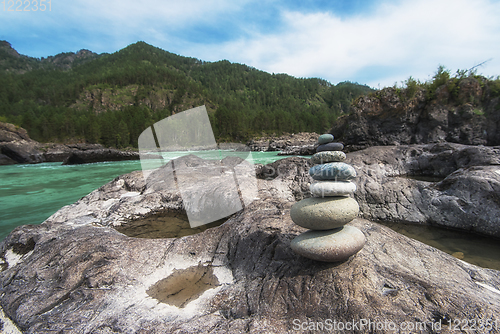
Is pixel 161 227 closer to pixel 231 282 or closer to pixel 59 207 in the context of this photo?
pixel 231 282

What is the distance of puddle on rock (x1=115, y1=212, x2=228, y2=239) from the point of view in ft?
21.7

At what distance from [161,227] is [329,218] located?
5.59 metres

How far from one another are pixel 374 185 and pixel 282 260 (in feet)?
20.5

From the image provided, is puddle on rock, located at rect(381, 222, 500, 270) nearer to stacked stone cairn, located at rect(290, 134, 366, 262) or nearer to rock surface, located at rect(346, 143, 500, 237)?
rock surface, located at rect(346, 143, 500, 237)

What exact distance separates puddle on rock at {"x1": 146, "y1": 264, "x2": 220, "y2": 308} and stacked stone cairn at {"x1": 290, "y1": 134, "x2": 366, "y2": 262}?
166 cm

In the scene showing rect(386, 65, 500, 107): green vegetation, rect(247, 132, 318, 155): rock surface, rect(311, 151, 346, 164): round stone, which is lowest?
rect(247, 132, 318, 155): rock surface

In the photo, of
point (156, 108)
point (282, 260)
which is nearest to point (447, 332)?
point (282, 260)

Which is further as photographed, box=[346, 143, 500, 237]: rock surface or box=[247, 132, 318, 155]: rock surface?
box=[247, 132, 318, 155]: rock surface

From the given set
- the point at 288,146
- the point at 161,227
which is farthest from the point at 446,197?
the point at 288,146

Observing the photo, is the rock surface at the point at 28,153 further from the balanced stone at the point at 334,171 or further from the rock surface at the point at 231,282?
the balanced stone at the point at 334,171

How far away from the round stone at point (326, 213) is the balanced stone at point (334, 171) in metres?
0.39

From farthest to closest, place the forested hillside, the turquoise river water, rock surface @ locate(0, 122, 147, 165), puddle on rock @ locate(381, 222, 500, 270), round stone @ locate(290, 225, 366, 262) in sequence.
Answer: the forested hillside → rock surface @ locate(0, 122, 147, 165) → the turquoise river water → puddle on rock @ locate(381, 222, 500, 270) → round stone @ locate(290, 225, 366, 262)

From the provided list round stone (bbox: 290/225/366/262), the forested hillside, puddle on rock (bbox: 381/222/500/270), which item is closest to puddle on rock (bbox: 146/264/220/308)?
round stone (bbox: 290/225/366/262)

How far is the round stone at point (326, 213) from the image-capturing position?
3441mm
